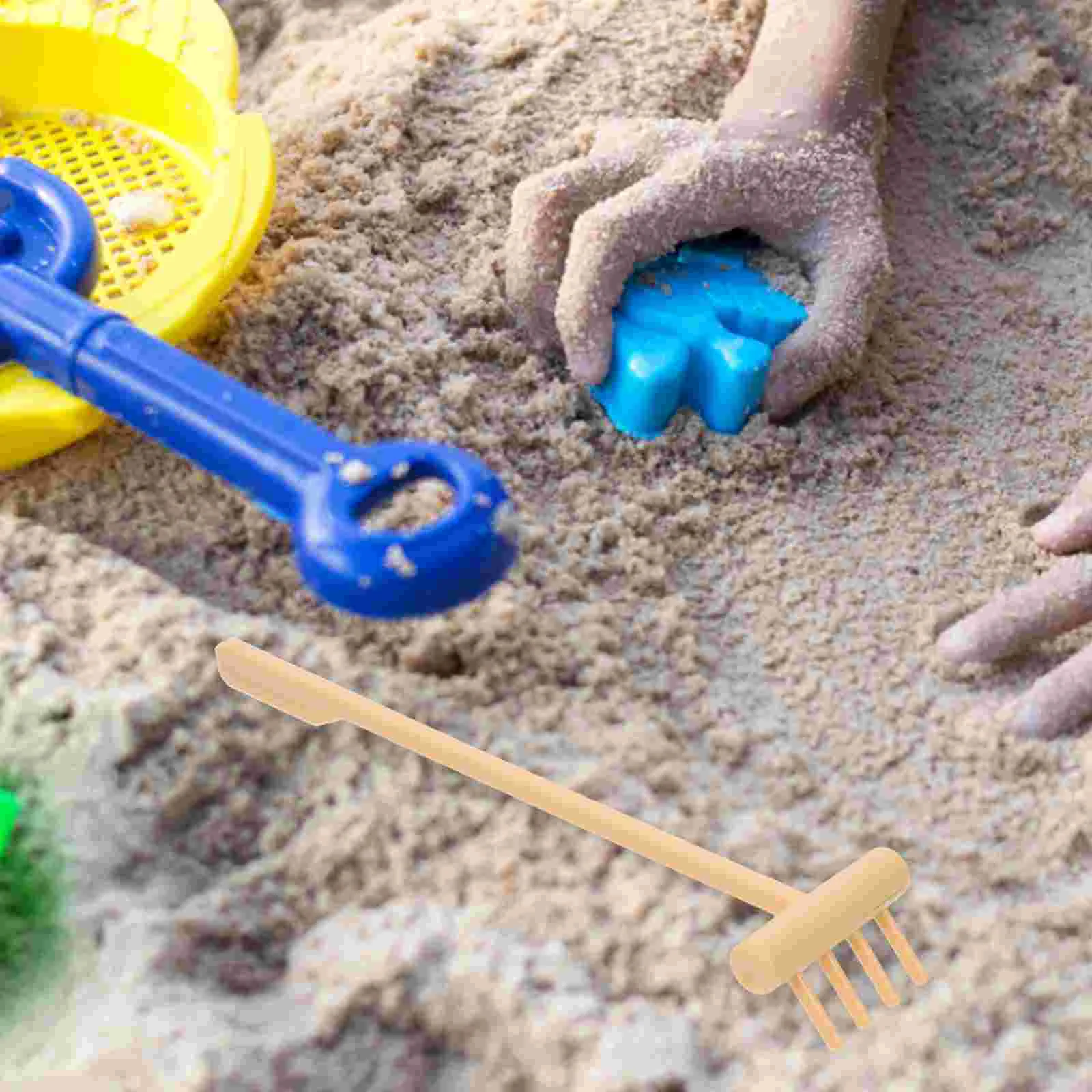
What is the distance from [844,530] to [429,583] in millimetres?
378

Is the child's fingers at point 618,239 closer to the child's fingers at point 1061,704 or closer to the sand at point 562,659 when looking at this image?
the sand at point 562,659

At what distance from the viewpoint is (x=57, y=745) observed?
766 mm

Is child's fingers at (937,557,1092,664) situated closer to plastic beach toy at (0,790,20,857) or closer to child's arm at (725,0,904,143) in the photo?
child's arm at (725,0,904,143)

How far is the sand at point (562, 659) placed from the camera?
0.68 meters

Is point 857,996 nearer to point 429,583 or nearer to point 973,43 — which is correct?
point 429,583

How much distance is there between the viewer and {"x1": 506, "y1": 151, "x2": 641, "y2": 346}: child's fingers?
987mm

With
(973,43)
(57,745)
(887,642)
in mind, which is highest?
(973,43)

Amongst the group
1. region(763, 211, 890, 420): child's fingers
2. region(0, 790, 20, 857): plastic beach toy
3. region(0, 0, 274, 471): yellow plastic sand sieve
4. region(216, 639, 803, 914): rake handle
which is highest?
region(763, 211, 890, 420): child's fingers

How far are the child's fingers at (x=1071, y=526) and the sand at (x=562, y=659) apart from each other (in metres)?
0.02

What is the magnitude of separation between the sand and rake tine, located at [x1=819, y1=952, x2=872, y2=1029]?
12 mm

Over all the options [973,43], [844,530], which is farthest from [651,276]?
[973,43]

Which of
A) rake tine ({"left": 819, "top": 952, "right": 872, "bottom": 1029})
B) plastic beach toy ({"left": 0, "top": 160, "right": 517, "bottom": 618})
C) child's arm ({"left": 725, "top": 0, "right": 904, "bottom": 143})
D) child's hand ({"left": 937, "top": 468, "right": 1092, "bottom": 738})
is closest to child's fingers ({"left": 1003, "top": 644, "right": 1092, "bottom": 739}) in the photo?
child's hand ({"left": 937, "top": 468, "right": 1092, "bottom": 738})

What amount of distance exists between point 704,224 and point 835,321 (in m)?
0.12

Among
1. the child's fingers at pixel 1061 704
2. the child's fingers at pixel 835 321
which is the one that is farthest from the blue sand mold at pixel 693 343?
the child's fingers at pixel 1061 704
